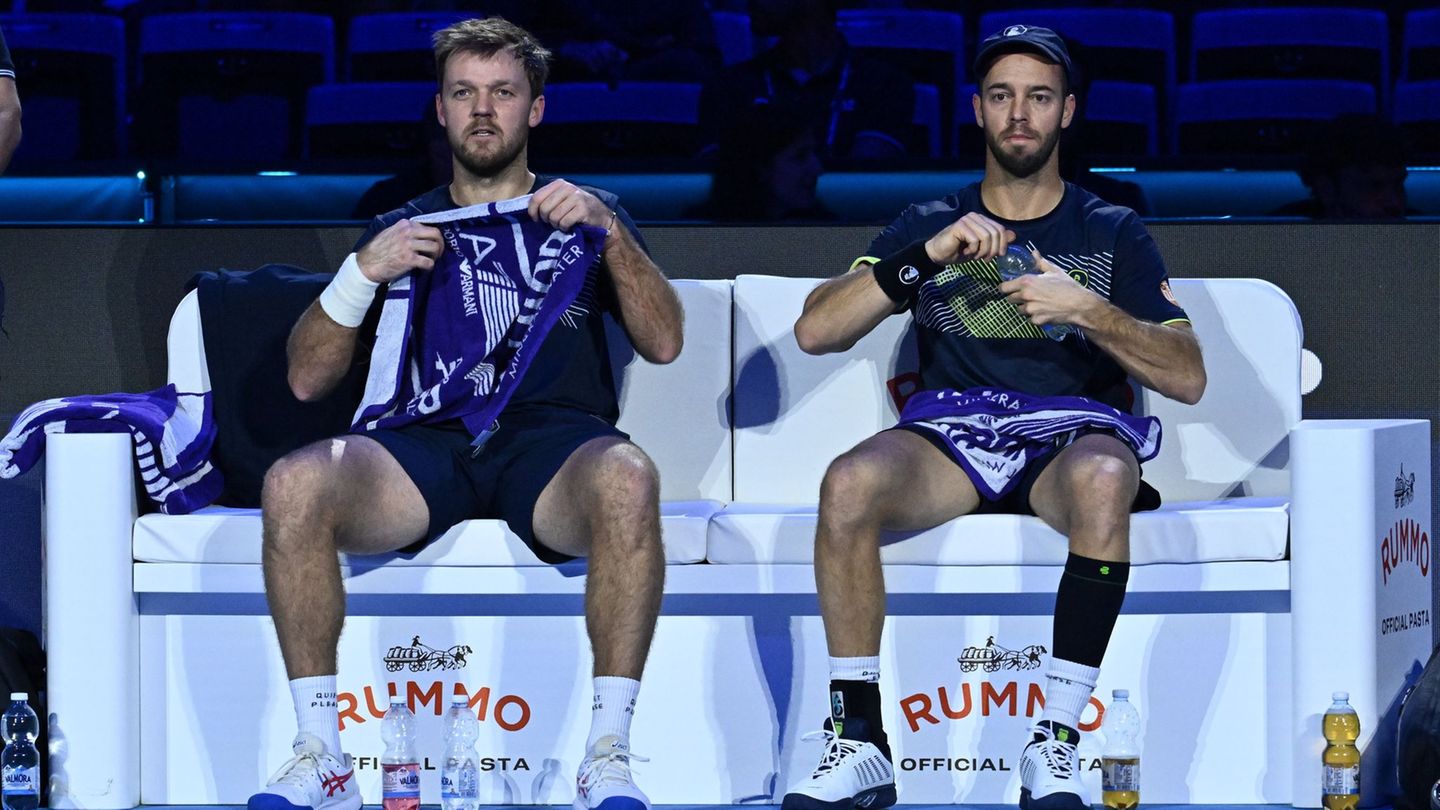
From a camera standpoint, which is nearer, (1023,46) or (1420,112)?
(1023,46)

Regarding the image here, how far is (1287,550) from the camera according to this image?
3.04 meters

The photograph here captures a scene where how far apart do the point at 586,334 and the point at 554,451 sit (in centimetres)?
28

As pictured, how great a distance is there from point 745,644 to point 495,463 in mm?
527

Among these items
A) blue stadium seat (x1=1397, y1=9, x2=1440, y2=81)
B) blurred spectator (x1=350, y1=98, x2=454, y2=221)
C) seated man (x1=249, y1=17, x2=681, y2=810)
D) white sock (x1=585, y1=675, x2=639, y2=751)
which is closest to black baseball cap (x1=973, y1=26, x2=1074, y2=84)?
seated man (x1=249, y1=17, x2=681, y2=810)

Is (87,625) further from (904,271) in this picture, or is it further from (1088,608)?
(1088,608)

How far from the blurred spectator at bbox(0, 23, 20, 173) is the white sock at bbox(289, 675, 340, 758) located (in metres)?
1.25

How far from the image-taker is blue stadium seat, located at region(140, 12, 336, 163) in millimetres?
5129

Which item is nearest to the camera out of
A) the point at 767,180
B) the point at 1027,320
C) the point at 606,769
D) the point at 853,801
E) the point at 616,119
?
the point at 606,769

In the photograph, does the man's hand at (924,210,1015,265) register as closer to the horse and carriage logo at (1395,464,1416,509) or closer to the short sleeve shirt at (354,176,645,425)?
the short sleeve shirt at (354,176,645,425)

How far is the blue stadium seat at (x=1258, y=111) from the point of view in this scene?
16.4 feet

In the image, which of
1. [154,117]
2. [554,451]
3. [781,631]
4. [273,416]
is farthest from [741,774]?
[154,117]

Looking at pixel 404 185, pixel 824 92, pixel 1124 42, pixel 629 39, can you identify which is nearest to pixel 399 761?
pixel 404 185

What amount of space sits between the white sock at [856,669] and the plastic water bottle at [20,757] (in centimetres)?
133

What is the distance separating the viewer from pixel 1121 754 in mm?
3010
